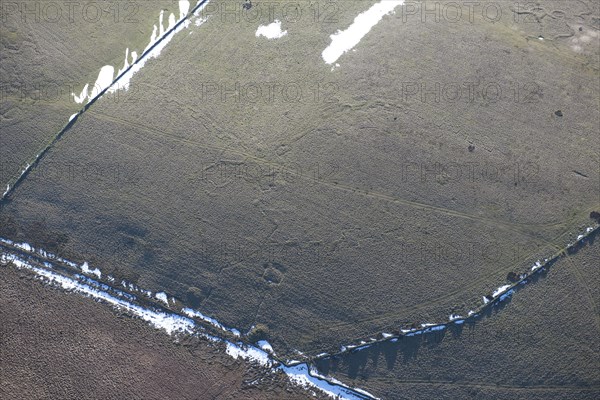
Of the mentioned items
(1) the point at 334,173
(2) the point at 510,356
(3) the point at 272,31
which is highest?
(3) the point at 272,31

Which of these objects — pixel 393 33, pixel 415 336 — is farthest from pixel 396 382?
pixel 393 33

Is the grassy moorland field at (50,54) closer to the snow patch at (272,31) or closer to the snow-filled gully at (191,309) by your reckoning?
the snow-filled gully at (191,309)

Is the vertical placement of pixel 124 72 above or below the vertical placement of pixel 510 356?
above

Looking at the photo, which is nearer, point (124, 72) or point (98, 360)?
point (98, 360)

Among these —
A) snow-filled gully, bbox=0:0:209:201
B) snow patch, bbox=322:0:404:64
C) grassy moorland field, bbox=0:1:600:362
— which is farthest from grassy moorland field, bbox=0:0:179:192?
snow patch, bbox=322:0:404:64

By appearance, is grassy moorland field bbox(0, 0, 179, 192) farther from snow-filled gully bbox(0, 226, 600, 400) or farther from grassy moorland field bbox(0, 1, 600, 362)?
snow-filled gully bbox(0, 226, 600, 400)

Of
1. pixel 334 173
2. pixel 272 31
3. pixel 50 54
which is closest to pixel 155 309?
pixel 334 173

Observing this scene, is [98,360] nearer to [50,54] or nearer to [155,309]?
[155,309]
